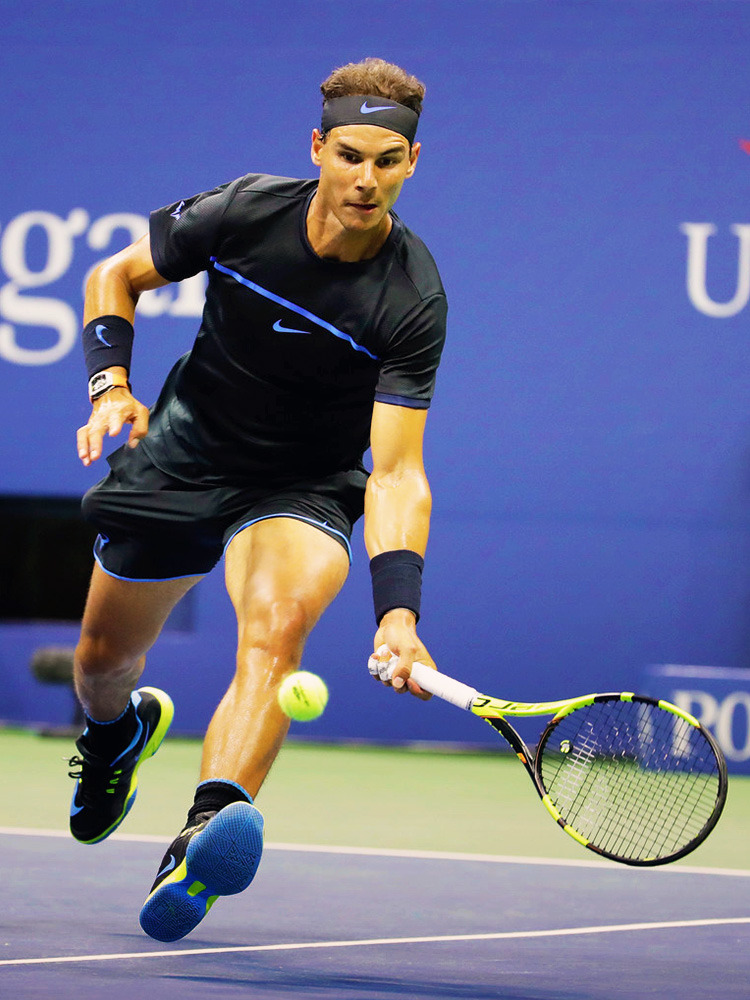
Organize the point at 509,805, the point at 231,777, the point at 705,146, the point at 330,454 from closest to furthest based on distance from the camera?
the point at 231,777
the point at 330,454
the point at 509,805
the point at 705,146

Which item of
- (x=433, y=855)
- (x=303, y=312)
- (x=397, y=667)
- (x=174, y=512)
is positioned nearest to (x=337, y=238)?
(x=303, y=312)

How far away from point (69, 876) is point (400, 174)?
2.41m

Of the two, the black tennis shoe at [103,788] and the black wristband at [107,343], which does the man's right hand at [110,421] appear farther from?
the black tennis shoe at [103,788]

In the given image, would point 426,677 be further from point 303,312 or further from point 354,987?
point 303,312

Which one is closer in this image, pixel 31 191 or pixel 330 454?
pixel 330 454

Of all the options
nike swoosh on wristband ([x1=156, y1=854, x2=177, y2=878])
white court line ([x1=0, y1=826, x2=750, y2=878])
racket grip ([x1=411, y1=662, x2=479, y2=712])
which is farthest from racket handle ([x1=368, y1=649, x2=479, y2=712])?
white court line ([x1=0, y1=826, x2=750, y2=878])

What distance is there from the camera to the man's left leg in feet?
11.1

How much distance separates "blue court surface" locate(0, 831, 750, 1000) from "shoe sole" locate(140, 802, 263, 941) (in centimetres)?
16

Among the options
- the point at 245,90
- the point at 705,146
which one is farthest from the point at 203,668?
the point at 705,146

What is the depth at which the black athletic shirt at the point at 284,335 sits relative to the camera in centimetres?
399

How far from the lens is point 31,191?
934cm

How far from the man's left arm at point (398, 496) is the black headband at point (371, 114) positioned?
25.1 inches

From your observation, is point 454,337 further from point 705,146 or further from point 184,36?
point 184,36

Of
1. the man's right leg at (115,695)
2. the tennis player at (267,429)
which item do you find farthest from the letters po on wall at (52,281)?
the tennis player at (267,429)
